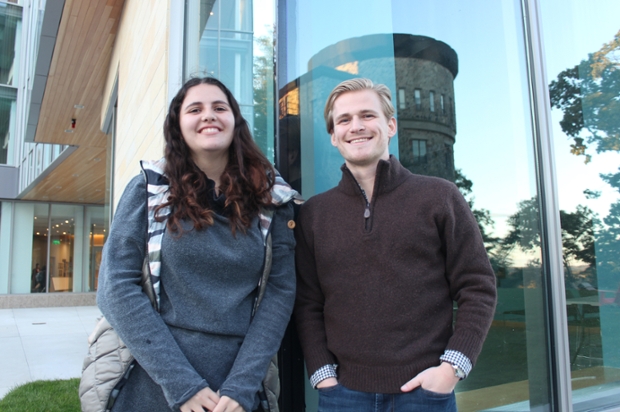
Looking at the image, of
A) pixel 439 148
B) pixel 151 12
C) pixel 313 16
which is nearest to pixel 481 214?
pixel 439 148

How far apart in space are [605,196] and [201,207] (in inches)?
100

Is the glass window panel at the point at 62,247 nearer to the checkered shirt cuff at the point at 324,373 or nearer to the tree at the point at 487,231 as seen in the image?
the tree at the point at 487,231

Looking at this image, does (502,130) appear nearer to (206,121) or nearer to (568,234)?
(568,234)

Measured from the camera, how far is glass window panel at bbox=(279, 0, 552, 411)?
271 centimetres

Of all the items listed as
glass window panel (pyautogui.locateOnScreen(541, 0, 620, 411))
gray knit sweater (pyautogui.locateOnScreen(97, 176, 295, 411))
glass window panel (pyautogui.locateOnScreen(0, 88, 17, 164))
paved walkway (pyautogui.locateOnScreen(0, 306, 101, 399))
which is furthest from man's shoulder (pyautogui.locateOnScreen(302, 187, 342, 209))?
glass window panel (pyautogui.locateOnScreen(0, 88, 17, 164))

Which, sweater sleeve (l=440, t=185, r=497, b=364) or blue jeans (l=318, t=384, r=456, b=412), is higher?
sweater sleeve (l=440, t=185, r=497, b=364)

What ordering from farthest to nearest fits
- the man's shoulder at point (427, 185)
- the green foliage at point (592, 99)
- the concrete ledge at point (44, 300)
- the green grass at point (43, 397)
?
1. the concrete ledge at point (44, 300)
2. the green grass at point (43, 397)
3. the green foliage at point (592, 99)
4. the man's shoulder at point (427, 185)

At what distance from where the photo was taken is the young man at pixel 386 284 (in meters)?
1.76

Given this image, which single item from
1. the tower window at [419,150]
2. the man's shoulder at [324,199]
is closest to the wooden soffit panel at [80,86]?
the tower window at [419,150]

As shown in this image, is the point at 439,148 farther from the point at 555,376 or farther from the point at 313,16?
the point at 555,376

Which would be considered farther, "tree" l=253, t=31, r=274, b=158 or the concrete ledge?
the concrete ledge

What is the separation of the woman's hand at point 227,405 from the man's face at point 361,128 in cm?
99

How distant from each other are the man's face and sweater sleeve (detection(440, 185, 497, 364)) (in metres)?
0.34

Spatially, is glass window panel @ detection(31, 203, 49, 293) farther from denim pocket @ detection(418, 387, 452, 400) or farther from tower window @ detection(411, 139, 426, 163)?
denim pocket @ detection(418, 387, 452, 400)
